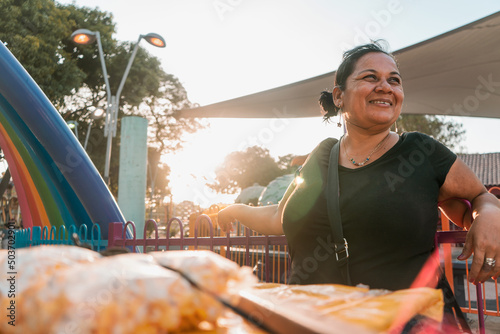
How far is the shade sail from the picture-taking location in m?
5.95

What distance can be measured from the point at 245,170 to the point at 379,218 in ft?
158

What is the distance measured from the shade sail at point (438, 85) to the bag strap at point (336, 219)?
5298mm

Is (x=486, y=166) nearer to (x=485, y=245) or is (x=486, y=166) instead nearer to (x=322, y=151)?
(x=322, y=151)

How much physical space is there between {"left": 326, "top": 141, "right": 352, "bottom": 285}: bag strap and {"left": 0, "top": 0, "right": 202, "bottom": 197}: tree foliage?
1308cm

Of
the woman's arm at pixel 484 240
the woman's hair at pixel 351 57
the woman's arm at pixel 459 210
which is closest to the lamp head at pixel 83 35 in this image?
the woman's hair at pixel 351 57

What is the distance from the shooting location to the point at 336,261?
130cm

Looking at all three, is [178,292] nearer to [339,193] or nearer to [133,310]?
[133,310]

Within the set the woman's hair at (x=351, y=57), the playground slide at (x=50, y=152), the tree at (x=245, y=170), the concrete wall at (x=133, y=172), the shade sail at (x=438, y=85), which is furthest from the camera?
the tree at (x=245, y=170)

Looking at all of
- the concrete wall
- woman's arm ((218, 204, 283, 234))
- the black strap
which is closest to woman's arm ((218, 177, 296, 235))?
woman's arm ((218, 204, 283, 234))

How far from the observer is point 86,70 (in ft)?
64.5

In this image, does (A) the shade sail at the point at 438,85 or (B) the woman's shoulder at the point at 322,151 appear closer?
(B) the woman's shoulder at the point at 322,151

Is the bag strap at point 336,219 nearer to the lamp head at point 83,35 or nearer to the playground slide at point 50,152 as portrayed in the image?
the playground slide at point 50,152

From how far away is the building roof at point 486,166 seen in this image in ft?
65.2

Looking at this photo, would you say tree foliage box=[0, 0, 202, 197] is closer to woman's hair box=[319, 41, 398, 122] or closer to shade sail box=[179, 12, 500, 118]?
shade sail box=[179, 12, 500, 118]
